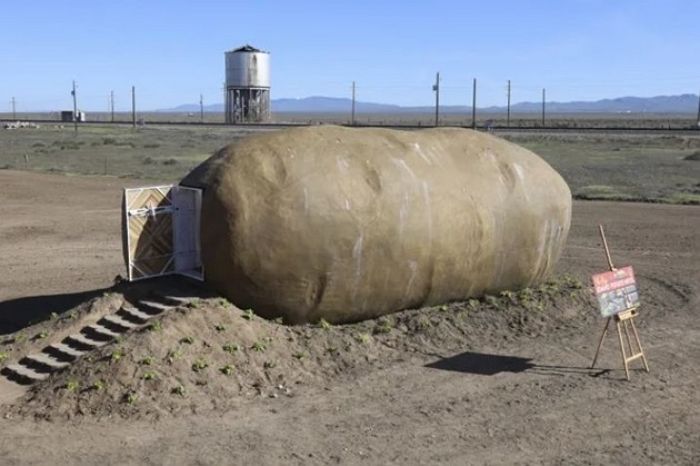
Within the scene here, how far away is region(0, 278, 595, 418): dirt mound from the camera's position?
10109 mm

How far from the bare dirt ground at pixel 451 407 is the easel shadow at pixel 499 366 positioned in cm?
3

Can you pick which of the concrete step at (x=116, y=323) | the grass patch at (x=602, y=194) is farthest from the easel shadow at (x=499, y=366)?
the grass patch at (x=602, y=194)

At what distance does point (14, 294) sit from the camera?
53.6ft

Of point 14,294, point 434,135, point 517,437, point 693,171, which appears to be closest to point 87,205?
point 14,294

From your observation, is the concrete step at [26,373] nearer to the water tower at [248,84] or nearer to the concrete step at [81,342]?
the concrete step at [81,342]

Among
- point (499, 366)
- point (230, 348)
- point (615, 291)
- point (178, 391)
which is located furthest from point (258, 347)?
point (615, 291)

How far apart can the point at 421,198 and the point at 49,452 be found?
21.9 ft

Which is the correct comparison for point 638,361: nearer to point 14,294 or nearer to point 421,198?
point 421,198

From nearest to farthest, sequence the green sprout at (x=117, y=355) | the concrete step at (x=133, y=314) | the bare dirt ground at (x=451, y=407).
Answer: the bare dirt ground at (x=451, y=407) → the green sprout at (x=117, y=355) → the concrete step at (x=133, y=314)

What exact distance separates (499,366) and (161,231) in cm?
544

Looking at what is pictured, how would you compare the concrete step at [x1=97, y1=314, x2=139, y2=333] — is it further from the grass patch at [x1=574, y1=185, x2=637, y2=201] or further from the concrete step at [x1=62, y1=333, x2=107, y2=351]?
the grass patch at [x1=574, y1=185, x2=637, y2=201]

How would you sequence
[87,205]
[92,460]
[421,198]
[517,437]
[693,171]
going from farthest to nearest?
1. [693,171]
2. [87,205]
3. [421,198]
4. [517,437]
5. [92,460]

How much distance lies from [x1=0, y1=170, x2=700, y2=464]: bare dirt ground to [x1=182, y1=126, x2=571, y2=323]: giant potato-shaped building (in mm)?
642

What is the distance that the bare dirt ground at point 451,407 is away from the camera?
906 centimetres
